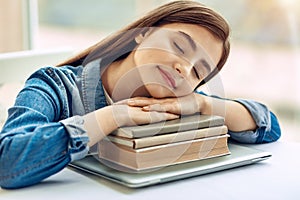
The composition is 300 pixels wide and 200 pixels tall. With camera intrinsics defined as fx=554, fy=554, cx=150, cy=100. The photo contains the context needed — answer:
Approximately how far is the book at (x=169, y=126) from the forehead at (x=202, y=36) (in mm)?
144

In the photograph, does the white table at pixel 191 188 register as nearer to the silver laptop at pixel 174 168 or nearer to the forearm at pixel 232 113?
the silver laptop at pixel 174 168

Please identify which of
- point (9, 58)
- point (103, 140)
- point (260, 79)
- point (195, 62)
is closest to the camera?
point (103, 140)

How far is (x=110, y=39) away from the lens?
1062mm

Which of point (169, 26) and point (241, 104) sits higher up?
point (169, 26)

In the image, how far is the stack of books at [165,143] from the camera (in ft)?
2.69

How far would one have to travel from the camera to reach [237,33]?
5.76ft

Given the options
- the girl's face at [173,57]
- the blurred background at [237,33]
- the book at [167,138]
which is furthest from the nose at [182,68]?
the blurred background at [237,33]

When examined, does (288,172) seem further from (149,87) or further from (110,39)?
(110,39)

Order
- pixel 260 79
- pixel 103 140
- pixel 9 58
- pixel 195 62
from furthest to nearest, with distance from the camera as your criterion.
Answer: pixel 260 79 → pixel 9 58 → pixel 195 62 → pixel 103 140

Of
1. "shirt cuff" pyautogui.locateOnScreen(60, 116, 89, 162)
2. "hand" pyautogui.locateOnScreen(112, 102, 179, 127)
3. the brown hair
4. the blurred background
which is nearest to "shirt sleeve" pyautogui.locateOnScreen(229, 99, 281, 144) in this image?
the brown hair

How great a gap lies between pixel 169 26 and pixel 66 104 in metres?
0.23

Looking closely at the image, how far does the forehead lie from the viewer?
98cm

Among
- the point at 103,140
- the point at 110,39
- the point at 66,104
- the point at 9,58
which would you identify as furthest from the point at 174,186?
the point at 9,58

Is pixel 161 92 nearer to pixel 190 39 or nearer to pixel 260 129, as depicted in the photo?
pixel 190 39
